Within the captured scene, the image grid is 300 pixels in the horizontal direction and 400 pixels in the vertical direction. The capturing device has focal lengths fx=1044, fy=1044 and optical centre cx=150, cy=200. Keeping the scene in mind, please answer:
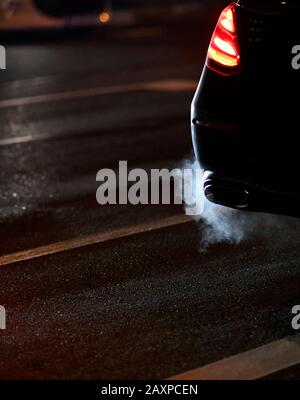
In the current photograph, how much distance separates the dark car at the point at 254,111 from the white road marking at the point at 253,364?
865 millimetres

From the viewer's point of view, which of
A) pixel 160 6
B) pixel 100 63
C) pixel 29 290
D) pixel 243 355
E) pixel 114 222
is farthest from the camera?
pixel 160 6

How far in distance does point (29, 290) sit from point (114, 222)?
1418 millimetres

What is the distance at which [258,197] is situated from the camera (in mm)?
5402

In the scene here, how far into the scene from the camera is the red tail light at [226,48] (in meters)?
5.50

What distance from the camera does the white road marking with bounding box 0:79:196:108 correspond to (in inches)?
475

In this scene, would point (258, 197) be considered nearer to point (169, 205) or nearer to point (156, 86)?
point (169, 205)

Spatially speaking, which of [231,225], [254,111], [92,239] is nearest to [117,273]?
[92,239]

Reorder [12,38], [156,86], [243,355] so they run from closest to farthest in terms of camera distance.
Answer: [243,355] → [156,86] → [12,38]

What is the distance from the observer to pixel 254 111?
5355mm

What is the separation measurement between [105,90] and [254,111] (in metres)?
7.41

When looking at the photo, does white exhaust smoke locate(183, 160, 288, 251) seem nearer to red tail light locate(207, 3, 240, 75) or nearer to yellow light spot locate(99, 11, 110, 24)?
red tail light locate(207, 3, 240, 75)

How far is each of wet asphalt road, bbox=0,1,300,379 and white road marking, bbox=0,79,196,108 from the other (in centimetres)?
132

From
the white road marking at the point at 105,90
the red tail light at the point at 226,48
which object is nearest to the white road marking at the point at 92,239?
the red tail light at the point at 226,48
